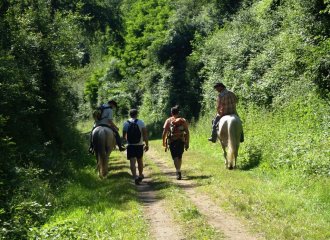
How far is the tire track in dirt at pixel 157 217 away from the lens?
8.51 m

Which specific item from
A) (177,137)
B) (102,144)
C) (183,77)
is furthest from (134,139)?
(183,77)

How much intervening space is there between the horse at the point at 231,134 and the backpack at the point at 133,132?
2.55 metres

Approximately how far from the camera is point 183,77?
31922 millimetres

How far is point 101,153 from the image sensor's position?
14.9 m

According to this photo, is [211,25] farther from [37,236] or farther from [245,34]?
[37,236]

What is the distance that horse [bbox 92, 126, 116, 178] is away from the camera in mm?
14938

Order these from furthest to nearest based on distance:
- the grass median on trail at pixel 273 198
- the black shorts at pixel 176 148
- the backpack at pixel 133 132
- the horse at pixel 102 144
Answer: the horse at pixel 102 144, the black shorts at pixel 176 148, the backpack at pixel 133 132, the grass median on trail at pixel 273 198

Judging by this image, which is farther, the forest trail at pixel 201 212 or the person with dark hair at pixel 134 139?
the person with dark hair at pixel 134 139

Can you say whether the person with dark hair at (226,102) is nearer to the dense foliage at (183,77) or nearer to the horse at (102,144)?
the dense foliage at (183,77)

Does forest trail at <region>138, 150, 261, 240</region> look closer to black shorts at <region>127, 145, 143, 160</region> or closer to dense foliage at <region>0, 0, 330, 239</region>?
black shorts at <region>127, 145, 143, 160</region>

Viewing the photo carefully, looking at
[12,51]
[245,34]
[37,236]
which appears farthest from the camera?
[245,34]

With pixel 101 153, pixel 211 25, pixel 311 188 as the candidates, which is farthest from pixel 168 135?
pixel 211 25

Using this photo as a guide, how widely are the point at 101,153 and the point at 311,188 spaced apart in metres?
6.35

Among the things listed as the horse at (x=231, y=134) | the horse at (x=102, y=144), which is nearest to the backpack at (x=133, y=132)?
the horse at (x=102, y=144)
